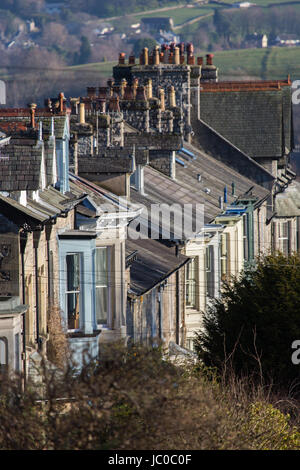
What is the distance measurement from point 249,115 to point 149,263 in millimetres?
30131

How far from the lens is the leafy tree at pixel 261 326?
1309 inches

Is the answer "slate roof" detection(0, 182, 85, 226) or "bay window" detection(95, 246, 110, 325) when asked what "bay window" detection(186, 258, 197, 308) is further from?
"slate roof" detection(0, 182, 85, 226)

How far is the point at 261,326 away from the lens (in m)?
34.3

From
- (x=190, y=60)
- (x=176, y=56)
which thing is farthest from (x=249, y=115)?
(x=176, y=56)

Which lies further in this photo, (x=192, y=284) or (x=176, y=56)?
(x=176, y=56)

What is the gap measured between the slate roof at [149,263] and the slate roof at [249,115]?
2492 cm

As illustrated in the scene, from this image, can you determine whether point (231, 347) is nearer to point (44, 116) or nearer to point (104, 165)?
point (104, 165)

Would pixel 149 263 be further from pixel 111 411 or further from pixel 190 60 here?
Result: pixel 190 60

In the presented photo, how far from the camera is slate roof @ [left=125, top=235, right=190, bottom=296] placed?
3250 centimetres

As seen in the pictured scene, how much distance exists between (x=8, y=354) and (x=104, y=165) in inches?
429

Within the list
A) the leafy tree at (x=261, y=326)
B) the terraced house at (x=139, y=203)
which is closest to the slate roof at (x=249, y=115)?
the terraced house at (x=139, y=203)

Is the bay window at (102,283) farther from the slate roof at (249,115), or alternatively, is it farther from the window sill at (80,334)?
A: the slate roof at (249,115)

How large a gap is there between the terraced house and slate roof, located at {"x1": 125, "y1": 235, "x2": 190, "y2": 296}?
0.07 meters

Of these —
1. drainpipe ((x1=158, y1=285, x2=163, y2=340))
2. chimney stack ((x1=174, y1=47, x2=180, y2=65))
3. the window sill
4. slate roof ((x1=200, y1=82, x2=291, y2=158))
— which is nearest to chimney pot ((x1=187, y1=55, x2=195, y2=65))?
slate roof ((x1=200, y1=82, x2=291, y2=158))
